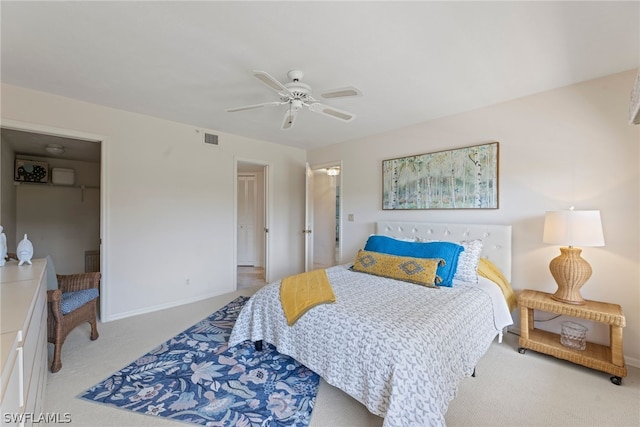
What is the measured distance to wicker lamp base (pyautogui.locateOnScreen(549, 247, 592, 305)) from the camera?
226 cm

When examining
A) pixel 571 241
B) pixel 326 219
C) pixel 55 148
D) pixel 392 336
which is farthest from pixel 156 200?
pixel 571 241

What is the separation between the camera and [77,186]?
481 centimetres

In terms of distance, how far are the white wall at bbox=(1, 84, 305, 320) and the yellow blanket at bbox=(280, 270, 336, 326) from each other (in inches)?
82.6

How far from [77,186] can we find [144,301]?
119 inches

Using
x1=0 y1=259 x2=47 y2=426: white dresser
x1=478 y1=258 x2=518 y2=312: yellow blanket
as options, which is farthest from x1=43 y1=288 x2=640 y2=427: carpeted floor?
x1=0 y1=259 x2=47 y2=426: white dresser

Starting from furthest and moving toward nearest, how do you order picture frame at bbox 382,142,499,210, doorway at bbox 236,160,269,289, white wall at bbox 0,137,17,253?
doorway at bbox 236,160,269,289
white wall at bbox 0,137,17,253
picture frame at bbox 382,142,499,210

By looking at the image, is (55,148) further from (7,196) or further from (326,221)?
(326,221)

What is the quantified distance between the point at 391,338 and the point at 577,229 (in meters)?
1.95

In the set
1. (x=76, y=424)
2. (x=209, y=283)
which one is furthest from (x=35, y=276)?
(x=209, y=283)

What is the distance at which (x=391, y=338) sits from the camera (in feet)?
4.97

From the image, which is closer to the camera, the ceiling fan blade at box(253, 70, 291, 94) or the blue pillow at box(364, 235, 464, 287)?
the ceiling fan blade at box(253, 70, 291, 94)

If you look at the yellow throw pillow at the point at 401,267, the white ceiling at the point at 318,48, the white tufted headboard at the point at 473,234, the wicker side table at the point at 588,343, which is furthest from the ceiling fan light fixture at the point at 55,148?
the wicker side table at the point at 588,343

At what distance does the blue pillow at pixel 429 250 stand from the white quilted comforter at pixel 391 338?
149 mm

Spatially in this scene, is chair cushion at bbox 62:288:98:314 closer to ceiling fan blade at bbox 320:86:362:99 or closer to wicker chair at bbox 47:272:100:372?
wicker chair at bbox 47:272:100:372
